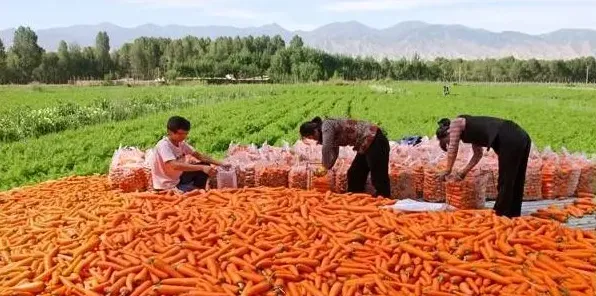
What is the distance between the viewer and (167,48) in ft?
398

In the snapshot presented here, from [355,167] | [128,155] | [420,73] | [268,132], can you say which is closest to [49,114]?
[268,132]

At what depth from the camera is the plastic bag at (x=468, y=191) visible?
6.87 m

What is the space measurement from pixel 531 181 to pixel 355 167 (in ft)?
7.61

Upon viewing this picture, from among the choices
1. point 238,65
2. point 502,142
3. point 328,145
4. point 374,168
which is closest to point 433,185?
point 374,168

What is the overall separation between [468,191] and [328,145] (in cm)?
172

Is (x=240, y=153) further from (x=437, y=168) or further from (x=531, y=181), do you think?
(x=531, y=181)

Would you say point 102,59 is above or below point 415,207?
above

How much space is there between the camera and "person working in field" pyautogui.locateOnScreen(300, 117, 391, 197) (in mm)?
6477

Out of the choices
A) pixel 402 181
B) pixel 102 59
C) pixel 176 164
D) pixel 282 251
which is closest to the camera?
pixel 282 251

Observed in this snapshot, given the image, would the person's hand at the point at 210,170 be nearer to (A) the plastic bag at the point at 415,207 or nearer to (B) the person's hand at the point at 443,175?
(A) the plastic bag at the point at 415,207

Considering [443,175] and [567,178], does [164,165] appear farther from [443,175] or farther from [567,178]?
[567,178]

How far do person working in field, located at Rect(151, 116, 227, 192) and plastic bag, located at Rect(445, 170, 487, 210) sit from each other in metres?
2.74

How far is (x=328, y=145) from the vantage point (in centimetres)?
650

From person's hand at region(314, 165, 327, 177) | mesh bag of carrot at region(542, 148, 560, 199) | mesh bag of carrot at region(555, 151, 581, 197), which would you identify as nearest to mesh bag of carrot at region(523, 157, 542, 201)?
mesh bag of carrot at region(542, 148, 560, 199)
